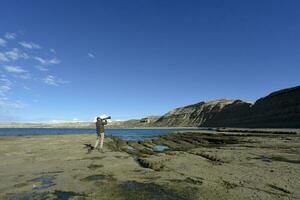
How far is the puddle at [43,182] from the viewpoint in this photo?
11.0 meters

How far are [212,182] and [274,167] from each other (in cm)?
465

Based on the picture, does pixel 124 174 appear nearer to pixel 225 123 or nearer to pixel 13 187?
pixel 13 187

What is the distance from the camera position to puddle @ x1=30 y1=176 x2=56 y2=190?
1100cm

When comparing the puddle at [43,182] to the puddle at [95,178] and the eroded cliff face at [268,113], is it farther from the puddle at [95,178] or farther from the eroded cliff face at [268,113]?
the eroded cliff face at [268,113]

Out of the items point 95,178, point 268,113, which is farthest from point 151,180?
point 268,113

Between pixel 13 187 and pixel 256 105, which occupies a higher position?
pixel 256 105

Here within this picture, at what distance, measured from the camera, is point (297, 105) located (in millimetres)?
85375

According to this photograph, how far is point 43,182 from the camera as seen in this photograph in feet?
38.6

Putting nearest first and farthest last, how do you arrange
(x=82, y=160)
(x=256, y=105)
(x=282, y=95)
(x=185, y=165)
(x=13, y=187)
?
(x=13, y=187) → (x=185, y=165) → (x=82, y=160) → (x=282, y=95) → (x=256, y=105)

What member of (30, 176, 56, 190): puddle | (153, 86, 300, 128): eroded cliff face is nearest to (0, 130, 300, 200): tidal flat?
(30, 176, 56, 190): puddle

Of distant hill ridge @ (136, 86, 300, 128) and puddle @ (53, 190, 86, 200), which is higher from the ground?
distant hill ridge @ (136, 86, 300, 128)

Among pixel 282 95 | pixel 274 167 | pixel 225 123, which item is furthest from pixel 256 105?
pixel 274 167

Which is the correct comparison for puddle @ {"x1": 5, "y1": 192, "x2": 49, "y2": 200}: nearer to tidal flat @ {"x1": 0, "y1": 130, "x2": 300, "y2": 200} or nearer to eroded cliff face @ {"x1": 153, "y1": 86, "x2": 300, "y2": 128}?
tidal flat @ {"x1": 0, "y1": 130, "x2": 300, "y2": 200}

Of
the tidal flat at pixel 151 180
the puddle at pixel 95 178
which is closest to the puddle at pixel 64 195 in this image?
the tidal flat at pixel 151 180
